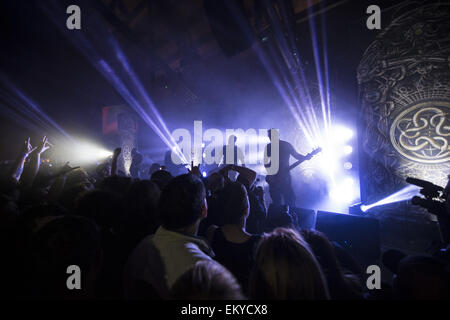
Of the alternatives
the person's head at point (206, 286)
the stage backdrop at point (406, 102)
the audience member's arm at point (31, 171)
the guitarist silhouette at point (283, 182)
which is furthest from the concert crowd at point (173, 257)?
the stage backdrop at point (406, 102)

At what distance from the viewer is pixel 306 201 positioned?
677cm

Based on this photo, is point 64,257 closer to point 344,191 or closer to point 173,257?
point 173,257

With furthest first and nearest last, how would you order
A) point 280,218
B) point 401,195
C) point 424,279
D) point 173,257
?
point 401,195 → point 280,218 → point 173,257 → point 424,279

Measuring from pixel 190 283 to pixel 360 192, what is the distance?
6.05 m

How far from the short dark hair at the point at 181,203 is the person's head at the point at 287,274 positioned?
23.8 inches

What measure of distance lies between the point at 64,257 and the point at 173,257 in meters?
0.56

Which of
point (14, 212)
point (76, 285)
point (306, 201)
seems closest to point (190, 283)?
point (76, 285)

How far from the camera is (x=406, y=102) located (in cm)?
460

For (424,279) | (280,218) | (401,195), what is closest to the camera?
(424,279)

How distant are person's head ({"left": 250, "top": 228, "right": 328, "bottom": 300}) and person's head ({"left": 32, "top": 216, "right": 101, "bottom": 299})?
0.93 metres

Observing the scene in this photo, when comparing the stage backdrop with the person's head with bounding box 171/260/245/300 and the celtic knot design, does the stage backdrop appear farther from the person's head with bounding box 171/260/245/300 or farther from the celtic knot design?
the person's head with bounding box 171/260/245/300

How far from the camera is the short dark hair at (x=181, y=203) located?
129 cm

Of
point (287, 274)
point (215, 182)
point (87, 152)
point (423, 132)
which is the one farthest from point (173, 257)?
point (87, 152)

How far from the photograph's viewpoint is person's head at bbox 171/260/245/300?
605mm
